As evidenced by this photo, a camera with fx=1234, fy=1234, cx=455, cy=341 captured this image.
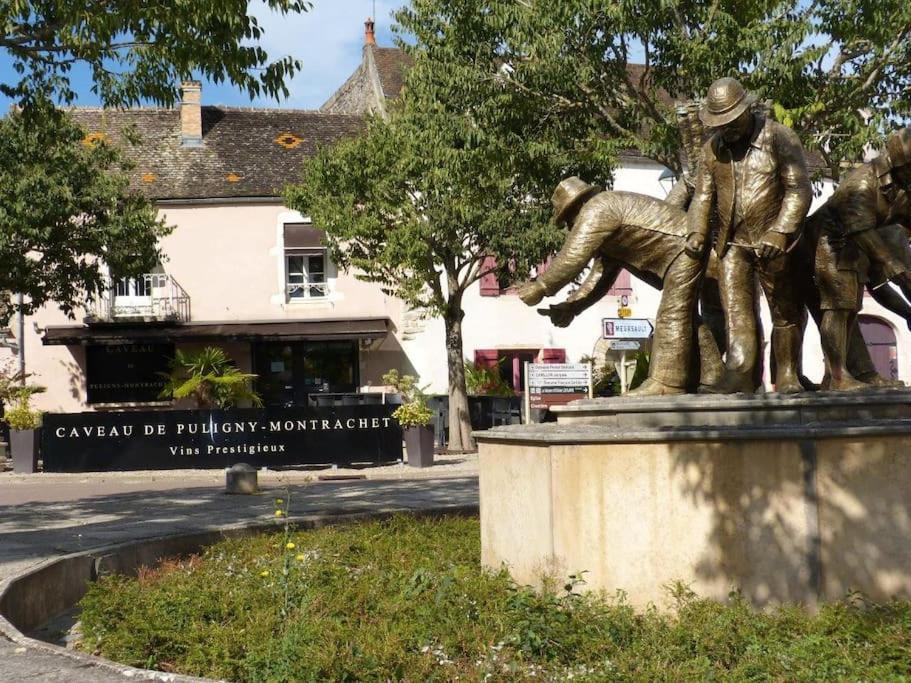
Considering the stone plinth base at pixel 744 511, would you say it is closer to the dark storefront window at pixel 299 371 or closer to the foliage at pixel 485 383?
the foliage at pixel 485 383

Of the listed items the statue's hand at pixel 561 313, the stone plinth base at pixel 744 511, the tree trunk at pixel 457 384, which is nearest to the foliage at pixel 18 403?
the tree trunk at pixel 457 384

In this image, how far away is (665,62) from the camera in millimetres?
15469

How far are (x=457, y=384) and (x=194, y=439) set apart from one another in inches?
249

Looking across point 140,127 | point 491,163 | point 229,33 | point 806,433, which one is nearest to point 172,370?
point 140,127

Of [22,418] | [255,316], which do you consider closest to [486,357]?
[255,316]

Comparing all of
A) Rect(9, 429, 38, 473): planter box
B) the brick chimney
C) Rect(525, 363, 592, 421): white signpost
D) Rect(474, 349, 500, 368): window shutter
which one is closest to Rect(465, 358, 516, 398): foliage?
Rect(474, 349, 500, 368): window shutter

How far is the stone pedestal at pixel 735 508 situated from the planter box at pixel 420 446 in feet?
49.0

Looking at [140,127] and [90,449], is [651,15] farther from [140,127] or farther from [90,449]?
[140,127]

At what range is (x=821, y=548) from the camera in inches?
236

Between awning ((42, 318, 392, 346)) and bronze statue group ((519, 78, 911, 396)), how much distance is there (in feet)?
74.1

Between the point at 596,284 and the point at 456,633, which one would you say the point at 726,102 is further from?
the point at 456,633

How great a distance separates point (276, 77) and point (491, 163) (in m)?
5.89

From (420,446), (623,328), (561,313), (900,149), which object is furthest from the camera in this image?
(420,446)

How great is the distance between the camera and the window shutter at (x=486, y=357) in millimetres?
31859
